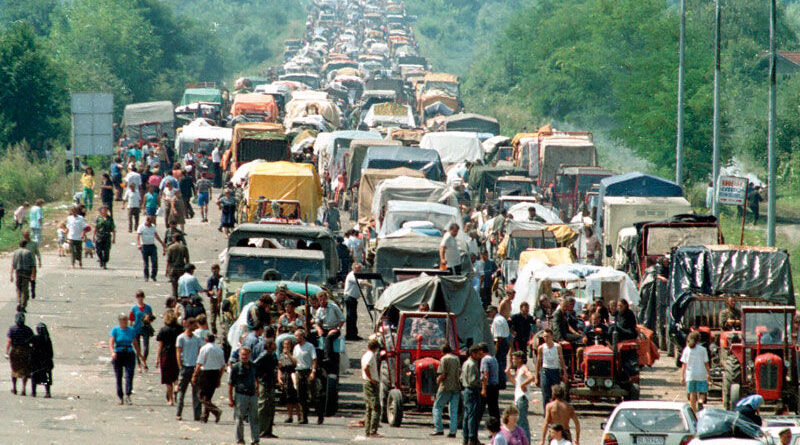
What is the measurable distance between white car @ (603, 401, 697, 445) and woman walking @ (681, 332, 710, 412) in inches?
163

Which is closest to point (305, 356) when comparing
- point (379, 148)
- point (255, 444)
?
point (255, 444)

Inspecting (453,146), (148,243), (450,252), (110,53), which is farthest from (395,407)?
(110,53)

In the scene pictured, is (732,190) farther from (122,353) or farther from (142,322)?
(122,353)

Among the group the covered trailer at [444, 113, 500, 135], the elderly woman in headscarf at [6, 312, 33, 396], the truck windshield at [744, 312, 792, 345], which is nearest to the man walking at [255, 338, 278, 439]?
the elderly woman in headscarf at [6, 312, 33, 396]

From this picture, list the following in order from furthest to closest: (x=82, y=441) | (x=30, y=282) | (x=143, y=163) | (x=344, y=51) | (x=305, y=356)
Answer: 1. (x=344, y=51)
2. (x=143, y=163)
3. (x=30, y=282)
4. (x=305, y=356)
5. (x=82, y=441)

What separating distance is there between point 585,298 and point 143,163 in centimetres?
1900

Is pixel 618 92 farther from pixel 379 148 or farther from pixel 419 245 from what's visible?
pixel 419 245

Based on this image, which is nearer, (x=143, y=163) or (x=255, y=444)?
(x=255, y=444)

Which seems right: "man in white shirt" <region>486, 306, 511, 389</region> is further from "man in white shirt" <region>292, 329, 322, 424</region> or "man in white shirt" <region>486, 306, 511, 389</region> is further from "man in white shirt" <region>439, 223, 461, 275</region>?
"man in white shirt" <region>439, 223, 461, 275</region>

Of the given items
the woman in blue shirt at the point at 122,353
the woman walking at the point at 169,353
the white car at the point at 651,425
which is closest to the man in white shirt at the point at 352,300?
the woman walking at the point at 169,353

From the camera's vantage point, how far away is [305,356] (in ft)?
66.9

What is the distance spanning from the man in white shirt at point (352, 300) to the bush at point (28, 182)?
70.6ft

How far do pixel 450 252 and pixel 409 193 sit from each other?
7286 mm

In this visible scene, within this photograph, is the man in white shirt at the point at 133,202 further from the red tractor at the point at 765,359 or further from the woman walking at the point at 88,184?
the red tractor at the point at 765,359
